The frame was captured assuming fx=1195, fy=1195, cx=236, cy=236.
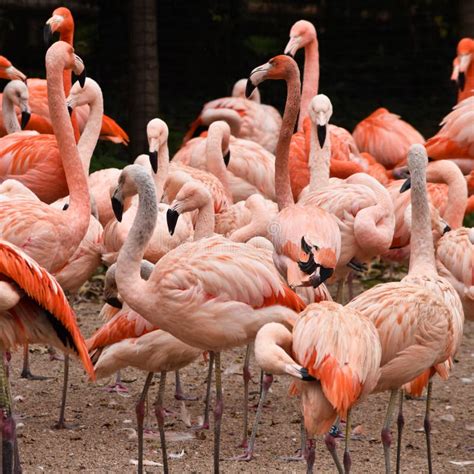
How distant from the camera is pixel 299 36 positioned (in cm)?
851

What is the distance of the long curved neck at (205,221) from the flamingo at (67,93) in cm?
231

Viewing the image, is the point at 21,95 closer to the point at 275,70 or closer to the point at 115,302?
the point at 275,70

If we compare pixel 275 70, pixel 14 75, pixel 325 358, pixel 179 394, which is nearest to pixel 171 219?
pixel 179 394

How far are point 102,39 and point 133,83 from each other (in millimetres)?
2753

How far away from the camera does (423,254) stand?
5074 mm

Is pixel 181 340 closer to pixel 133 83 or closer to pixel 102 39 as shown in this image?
pixel 133 83

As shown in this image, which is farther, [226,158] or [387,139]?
[387,139]

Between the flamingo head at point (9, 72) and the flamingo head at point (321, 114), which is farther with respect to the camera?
the flamingo head at point (9, 72)

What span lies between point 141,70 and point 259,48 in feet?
13.2

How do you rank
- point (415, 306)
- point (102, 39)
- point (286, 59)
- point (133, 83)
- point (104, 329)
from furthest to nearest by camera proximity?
point (102, 39) < point (133, 83) < point (286, 59) < point (104, 329) < point (415, 306)

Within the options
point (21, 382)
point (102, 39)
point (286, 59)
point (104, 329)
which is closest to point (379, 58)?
point (102, 39)

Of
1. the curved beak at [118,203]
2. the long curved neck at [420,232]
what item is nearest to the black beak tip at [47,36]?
the curved beak at [118,203]

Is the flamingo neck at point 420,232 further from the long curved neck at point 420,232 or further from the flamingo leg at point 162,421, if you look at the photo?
the flamingo leg at point 162,421

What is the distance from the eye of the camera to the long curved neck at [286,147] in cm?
646
